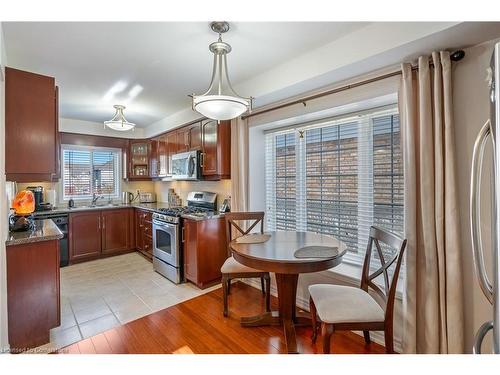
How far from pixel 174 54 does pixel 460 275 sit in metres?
2.72

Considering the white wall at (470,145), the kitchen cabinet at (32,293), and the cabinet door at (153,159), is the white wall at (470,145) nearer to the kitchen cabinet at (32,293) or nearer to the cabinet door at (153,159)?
the kitchen cabinet at (32,293)

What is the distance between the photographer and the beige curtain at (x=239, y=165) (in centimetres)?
315

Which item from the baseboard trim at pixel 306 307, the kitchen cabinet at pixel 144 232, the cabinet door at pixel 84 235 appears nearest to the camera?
the baseboard trim at pixel 306 307

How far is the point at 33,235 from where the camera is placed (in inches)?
80.4

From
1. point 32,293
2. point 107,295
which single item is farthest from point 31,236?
point 107,295

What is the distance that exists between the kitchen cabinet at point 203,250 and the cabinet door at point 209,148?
709mm

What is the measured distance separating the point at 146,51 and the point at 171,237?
7.21 ft

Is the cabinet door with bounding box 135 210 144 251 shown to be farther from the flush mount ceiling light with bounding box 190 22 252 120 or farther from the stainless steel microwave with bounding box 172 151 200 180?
the flush mount ceiling light with bounding box 190 22 252 120

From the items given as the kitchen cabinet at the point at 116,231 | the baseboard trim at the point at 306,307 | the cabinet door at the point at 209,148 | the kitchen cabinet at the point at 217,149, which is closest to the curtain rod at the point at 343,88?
the kitchen cabinet at the point at 217,149

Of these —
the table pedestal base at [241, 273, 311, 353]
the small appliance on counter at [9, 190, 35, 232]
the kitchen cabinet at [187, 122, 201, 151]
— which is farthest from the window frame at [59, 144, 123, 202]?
the table pedestal base at [241, 273, 311, 353]

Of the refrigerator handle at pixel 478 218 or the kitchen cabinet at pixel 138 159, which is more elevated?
the kitchen cabinet at pixel 138 159
